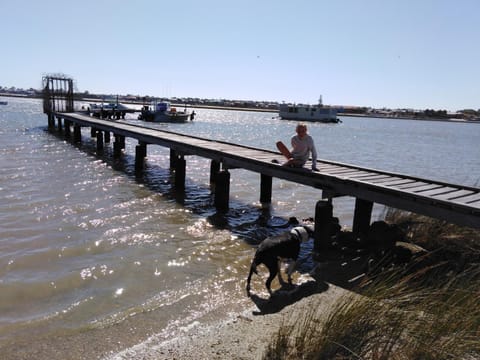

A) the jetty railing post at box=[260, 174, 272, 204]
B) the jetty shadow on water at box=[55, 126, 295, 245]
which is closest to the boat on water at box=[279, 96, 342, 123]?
the jetty shadow on water at box=[55, 126, 295, 245]

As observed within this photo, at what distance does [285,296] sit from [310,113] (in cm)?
9422

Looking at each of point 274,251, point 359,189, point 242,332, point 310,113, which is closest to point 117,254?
point 274,251

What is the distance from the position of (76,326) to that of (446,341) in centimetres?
464

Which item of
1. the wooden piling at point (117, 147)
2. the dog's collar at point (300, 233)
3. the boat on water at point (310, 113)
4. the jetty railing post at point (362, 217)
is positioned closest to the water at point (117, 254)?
the dog's collar at point (300, 233)

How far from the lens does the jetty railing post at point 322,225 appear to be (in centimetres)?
869

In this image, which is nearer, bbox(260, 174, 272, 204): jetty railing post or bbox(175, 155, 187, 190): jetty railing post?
bbox(260, 174, 272, 204): jetty railing post

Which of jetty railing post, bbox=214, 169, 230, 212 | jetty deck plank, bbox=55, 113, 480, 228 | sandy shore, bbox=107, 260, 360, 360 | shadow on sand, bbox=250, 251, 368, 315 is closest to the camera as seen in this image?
sandy shore, bbox=107, 260, 360, 360

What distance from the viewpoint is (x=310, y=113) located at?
9794 cm

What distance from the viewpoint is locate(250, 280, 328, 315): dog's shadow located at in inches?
247

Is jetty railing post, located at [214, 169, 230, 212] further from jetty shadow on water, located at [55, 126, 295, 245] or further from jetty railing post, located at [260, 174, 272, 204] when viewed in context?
jetty railing post, located at [260, 174, 272, 204]

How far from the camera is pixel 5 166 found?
62.4ft

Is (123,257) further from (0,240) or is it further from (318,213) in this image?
(318,213)

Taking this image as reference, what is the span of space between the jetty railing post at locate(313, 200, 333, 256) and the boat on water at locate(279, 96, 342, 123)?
8923cm

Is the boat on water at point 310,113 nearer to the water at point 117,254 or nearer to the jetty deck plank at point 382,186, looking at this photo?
the water at point 117,254
